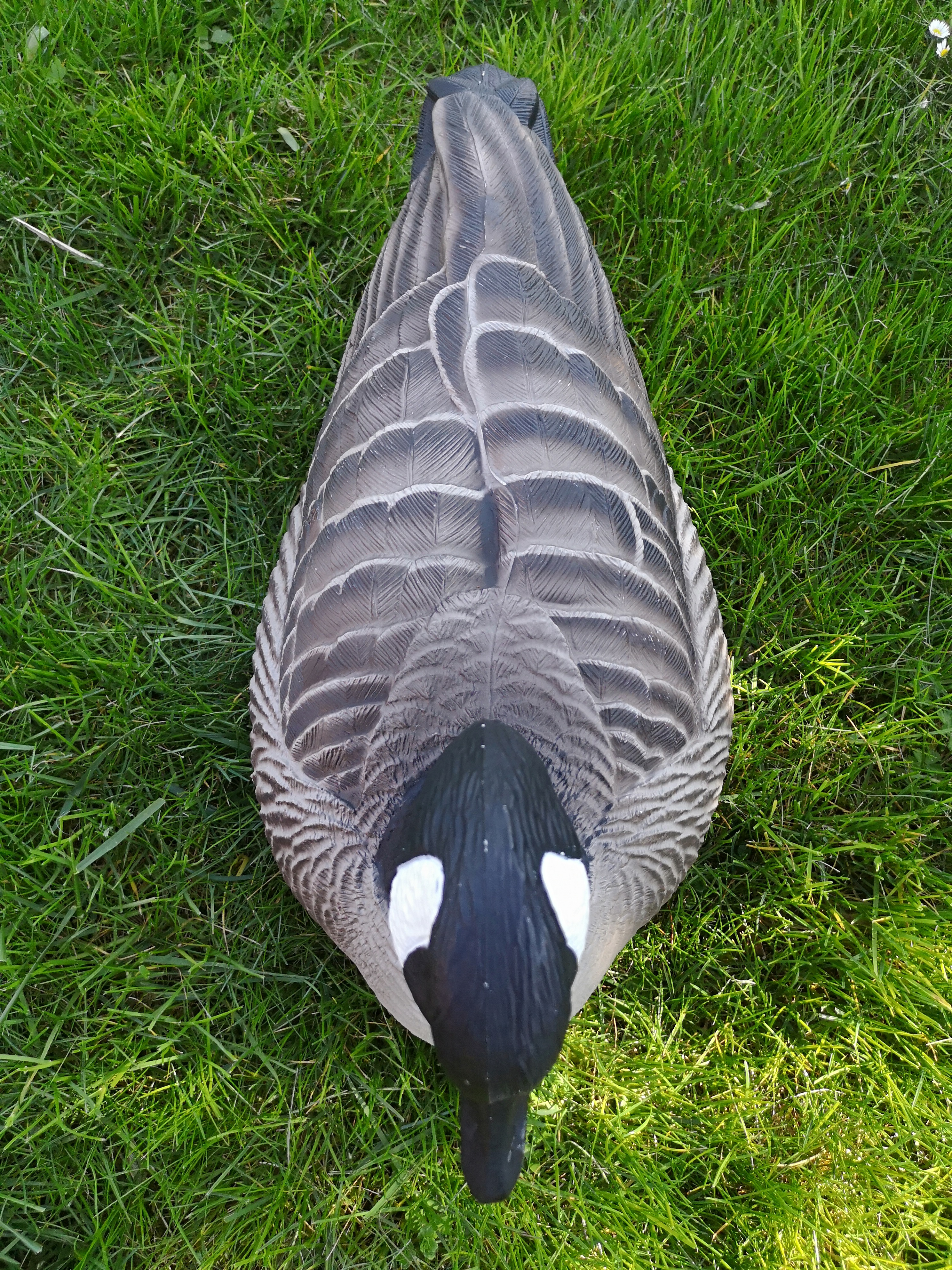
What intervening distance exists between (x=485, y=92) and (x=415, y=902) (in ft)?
7.50

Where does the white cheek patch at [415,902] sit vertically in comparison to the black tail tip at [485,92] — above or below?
below

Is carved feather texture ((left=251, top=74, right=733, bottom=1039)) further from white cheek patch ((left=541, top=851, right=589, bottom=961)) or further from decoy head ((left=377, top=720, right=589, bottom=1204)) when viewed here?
white cheek patch ((left=541, top=851, right=589, bottom=961))

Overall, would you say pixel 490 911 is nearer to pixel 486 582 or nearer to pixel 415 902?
pixel 415 902

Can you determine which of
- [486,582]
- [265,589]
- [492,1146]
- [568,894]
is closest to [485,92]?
[486,582]

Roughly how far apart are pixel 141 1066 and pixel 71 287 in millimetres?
2653

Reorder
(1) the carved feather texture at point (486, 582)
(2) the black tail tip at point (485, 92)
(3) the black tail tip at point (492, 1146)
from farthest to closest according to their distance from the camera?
(2) the black tail tip at point (485, 92) → (1) the carved feather texture at point (486, 582) → (3) the black tail tip at point (492, 1146)

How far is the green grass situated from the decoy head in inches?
43.0

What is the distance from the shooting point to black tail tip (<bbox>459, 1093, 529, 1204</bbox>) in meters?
2.08

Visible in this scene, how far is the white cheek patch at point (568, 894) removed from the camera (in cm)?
189

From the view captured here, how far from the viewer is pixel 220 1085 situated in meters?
2.87

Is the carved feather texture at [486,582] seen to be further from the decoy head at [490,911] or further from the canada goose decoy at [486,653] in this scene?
the decoy head at [490,911]

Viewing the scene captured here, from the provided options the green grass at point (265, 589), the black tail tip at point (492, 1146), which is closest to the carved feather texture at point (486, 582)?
the black tail tip at point (492, 1146)

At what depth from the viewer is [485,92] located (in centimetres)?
279

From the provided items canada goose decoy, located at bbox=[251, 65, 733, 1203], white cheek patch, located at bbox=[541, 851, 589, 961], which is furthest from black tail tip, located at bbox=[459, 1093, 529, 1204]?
white cheek patch, located at bbox=[541, 851, 589, 961]
